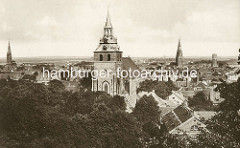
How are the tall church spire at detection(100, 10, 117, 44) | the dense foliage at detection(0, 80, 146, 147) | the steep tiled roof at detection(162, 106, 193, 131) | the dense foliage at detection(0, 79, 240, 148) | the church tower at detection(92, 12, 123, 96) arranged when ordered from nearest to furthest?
the dense foliage at detection(0, 79, 240, 148)
the dense foliage at detection(0, 80, 146, 147)
the steep tiled roof at detection(162, 106, 193, 131)
the tall church spire at detection(100, 10, 117, 44)
the church tower at detection(92, 12, 123, 96)

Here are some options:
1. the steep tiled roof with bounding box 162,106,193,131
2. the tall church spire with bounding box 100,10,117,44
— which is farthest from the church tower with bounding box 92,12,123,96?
the steep tiled roof with bounding box 162,106,193,131

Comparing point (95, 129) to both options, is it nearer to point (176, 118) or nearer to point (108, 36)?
point (176, 118)

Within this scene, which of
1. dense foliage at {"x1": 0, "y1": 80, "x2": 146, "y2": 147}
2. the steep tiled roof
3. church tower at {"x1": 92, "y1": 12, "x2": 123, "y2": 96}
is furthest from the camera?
church tower at {"x1": 92, "y1": 12, "x2": 123, "y2": 96}

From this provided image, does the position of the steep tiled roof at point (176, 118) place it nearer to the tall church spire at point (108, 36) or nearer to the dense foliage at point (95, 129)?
the dense foliage at point (95, 129)

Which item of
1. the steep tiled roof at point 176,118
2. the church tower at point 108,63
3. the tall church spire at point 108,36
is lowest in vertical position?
the steep tiled roof at point 176,118

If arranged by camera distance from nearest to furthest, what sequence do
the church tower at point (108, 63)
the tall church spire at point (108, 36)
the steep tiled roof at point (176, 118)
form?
the steep tiled roof at point (176, 118) → the tall church spire at point (108, 36) → the church tower at point (108, 63)

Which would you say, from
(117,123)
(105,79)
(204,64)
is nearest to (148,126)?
(117,123)

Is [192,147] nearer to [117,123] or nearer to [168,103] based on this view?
[117,123]

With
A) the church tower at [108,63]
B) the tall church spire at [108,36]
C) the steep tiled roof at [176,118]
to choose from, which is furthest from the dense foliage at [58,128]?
the church tower at [108,63]

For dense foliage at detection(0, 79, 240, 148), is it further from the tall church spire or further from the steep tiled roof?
the tall church spire
